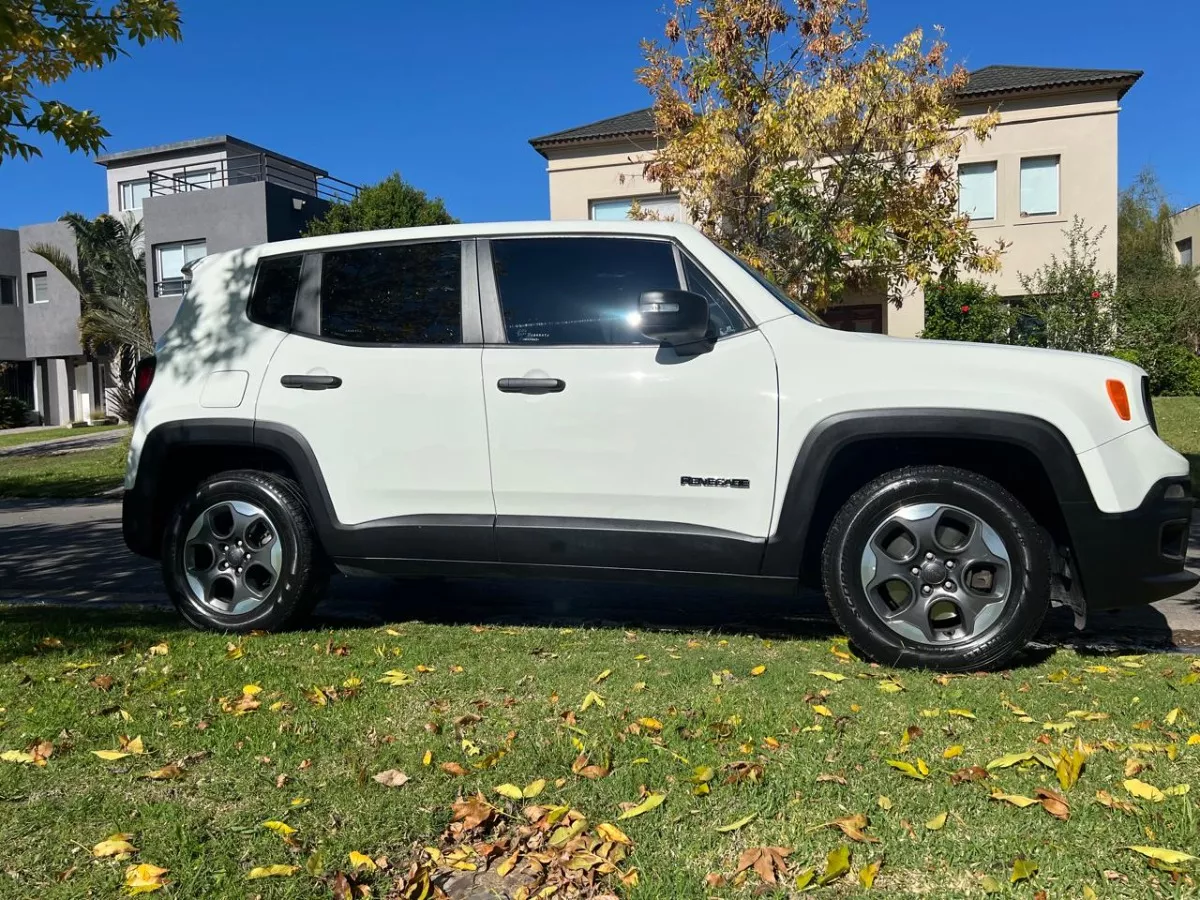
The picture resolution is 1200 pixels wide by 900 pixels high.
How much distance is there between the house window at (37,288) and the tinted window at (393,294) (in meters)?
36.4

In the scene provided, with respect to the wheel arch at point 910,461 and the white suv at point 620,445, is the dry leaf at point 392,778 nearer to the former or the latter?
the white suv at point 620,445

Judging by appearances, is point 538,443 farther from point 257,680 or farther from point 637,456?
point 257,680

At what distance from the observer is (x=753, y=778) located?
102 inches

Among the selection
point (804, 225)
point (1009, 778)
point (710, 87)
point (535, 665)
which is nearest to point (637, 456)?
point (535, 665)

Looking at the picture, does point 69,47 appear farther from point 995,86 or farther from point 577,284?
point 995,86

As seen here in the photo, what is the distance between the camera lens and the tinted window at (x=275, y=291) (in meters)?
4.40

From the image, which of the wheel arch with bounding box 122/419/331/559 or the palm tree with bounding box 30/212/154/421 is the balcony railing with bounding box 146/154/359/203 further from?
the wheel arch with bounding box 122/419/331/559

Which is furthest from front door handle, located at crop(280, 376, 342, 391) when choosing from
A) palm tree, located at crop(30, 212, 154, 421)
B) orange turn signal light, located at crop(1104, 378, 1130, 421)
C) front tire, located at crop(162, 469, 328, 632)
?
palm tree, located at crop(30, 212, 154, 421)

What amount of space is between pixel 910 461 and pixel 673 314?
46.0 inches

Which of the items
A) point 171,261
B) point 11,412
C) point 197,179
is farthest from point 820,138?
point 11,412

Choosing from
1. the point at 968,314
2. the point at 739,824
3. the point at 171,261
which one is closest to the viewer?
the point at 739,824

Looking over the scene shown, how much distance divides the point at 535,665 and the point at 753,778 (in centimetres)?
140

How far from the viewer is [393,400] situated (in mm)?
4070

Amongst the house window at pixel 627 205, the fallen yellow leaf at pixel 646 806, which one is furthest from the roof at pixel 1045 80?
the fallen yellow leaf at pixel 646 806
